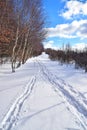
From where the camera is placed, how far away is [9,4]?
24.4 meters

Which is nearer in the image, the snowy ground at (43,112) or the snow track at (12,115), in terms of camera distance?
the snow track at (12,115)

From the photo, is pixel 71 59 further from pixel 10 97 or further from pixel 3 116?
pixel 3 116

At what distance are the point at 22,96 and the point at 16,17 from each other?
1731 centimetres

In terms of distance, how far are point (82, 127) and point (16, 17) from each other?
2175 centimetres

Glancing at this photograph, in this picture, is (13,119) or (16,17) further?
(16,17)

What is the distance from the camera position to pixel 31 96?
10891 millimetres

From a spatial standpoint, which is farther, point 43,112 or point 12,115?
point 43,112

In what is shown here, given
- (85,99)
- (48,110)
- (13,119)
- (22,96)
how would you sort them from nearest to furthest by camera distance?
1. (13,119)
2. (48,110)
3. (85,99)
4. (22,96)

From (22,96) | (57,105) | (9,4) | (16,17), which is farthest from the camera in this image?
(16,17)

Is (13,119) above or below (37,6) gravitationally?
below

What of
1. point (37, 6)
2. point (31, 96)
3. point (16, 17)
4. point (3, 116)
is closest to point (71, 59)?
point (37, 6)

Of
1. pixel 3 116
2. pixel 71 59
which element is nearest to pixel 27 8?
pixel 71 59

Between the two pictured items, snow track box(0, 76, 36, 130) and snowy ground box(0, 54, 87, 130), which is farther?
snowy ground box(0, 54, 87, 130)

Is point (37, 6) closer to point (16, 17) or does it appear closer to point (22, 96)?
point (16, 17)
